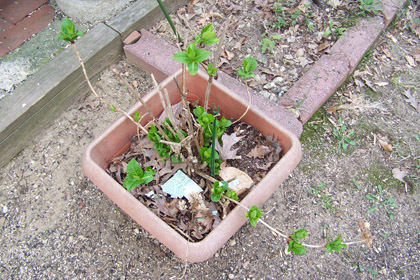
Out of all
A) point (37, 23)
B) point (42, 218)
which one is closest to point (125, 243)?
point (42, 218)

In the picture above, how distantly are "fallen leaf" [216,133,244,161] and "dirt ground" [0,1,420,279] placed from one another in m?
0.50

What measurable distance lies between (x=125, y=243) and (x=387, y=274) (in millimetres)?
1597

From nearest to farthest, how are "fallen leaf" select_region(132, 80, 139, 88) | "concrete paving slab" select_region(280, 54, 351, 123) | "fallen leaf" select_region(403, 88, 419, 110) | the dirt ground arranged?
the dirt ground, "concrete paving slab" select_region(280, 54, 351, 123), "fallen leaf" select_region(132, 80, 139, 88), "fallen leaf" select_region(403, 88, 419, 110)

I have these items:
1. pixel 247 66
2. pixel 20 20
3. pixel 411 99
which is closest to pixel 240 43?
pixel 247 66

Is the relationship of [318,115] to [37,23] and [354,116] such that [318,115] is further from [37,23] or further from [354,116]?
[37,23]

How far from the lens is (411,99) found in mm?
2674

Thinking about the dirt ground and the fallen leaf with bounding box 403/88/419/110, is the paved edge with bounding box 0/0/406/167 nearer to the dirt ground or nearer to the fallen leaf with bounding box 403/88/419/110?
the dirt ground

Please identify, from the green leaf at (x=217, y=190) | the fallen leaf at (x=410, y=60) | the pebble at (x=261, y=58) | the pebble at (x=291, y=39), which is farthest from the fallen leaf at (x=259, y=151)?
the fallen leaf at (x=410, y=60)

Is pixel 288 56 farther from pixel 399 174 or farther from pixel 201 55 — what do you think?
pixel 201 55

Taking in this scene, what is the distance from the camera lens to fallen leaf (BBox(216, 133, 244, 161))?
1.81m

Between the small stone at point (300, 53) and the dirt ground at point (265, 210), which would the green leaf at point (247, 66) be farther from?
the small stone at point (300, 53)

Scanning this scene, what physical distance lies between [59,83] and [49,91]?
0.08m

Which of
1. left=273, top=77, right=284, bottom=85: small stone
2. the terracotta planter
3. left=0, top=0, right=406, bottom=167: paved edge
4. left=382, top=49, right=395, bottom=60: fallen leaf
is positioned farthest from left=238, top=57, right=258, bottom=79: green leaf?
left=382, top=49, right=395, bottom=60: fallen leaf

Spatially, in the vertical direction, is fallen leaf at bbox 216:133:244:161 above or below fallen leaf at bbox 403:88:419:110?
above
